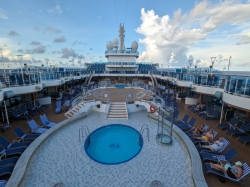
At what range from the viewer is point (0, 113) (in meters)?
9.86

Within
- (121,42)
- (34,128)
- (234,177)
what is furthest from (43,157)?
(121,42)

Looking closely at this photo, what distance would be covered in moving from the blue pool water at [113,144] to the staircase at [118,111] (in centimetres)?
122

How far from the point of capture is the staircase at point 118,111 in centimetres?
1002

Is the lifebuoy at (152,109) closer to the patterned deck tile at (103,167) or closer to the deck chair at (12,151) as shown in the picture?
the patterned deck tile at (103,167)

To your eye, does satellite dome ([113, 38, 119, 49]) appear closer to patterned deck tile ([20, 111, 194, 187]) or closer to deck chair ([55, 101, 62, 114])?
deck chair ([55, 101, 62, 114])

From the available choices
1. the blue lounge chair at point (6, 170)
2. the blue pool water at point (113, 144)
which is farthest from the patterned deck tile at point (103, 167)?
the blue lounge chair at point (6, 170)

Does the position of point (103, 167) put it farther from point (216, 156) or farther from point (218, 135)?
point (218, 135)

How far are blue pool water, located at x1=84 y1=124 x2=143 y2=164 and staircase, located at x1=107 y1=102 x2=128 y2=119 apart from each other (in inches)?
48.1

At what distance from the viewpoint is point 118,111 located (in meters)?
10.5

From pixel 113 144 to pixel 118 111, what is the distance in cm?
375

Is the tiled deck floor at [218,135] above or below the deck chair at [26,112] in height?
below

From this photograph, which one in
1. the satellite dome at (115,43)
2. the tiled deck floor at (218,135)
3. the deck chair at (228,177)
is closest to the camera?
the deck chair at (228,177)

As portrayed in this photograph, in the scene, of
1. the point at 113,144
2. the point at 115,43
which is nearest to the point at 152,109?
the point at 113,144

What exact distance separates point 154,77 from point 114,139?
21.8 metres
